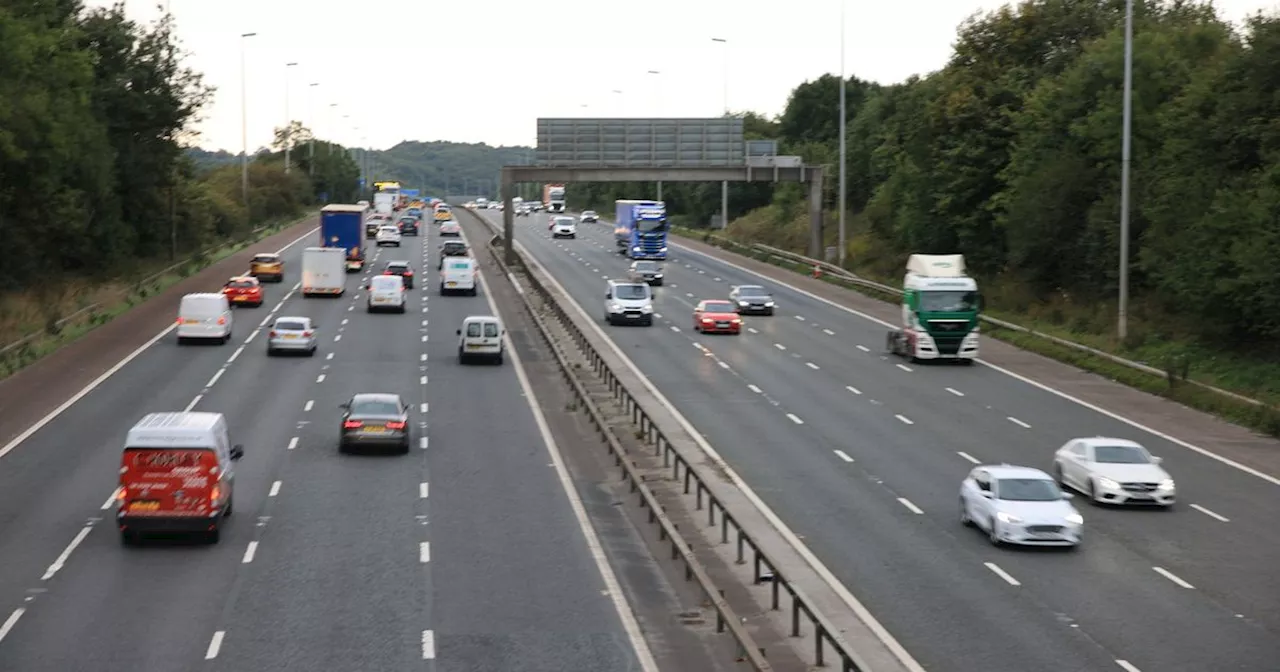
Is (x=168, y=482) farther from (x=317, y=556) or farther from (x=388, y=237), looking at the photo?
(x=388, y=237)

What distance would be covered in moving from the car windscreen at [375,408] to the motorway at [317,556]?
4.01 feet

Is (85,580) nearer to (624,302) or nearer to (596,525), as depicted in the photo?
(596,525)

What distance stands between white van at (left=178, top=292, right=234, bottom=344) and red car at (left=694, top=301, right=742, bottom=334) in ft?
62.1

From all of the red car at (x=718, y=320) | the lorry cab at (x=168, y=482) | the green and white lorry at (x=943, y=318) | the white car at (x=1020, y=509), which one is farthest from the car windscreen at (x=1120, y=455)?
the red car at (x=718, y=320)

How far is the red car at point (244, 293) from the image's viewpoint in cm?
7594

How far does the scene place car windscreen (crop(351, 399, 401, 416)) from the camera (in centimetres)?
3984

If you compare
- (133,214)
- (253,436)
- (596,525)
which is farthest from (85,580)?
(133,214)

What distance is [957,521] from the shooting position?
32531 millimetres

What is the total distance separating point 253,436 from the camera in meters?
41.9

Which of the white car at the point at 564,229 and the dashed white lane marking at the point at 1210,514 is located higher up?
the white car at the point at 564,229

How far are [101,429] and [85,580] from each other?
56.0 feet

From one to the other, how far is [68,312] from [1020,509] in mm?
50221

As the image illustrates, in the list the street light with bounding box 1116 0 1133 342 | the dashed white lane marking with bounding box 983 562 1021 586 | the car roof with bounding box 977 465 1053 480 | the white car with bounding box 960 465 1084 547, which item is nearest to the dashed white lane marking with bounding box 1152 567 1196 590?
the white car with bounding box 960 465 1084 547

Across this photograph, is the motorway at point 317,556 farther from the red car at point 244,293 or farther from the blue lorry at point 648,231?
the blue lorry at point 648,231
